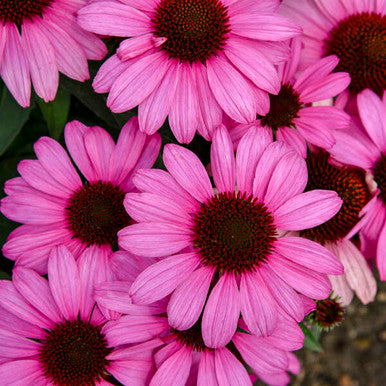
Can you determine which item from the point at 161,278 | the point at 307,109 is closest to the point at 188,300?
the point at 161,278

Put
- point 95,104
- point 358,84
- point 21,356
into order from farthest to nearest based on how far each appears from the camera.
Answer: point 358,84, point 95,104, point 21,356

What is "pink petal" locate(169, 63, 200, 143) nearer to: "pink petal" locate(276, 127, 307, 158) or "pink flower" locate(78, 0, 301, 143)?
"pink flower" locate(78, 0, 301, 143)

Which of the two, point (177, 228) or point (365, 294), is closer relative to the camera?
point (177, 228)

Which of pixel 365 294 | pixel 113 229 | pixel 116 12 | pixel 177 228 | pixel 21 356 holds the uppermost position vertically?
pixel 116 12

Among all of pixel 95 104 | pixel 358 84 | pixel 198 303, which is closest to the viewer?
pixel 198 303

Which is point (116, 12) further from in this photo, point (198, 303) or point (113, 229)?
point (198, 303)

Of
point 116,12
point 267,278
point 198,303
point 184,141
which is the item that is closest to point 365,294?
point 267,278

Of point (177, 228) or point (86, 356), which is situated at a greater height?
point (177, 228)

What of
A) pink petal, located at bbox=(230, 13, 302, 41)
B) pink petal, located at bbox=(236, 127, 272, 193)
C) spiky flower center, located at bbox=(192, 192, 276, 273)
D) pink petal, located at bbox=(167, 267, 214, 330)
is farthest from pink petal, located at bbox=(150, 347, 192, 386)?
pink petal, located at bbox=(230, 13, 302, 41)

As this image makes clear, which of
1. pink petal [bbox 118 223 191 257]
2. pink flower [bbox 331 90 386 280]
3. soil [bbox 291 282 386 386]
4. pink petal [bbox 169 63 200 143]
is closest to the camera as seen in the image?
pink petal [bbox 118 223 191 257]
